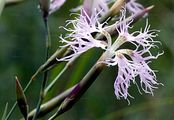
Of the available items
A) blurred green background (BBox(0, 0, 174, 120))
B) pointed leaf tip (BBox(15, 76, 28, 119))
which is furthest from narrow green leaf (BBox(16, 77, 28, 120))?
blurred green background (BBox(0, 0, 174, 120))

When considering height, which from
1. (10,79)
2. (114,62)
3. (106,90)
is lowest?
(106,90)

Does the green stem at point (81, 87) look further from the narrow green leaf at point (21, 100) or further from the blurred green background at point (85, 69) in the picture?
the blurred green background at point (85, 69)

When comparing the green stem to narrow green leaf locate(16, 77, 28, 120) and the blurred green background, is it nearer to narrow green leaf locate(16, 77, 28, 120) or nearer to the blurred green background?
narrow green leaf locate(16, 77, 28, 120)

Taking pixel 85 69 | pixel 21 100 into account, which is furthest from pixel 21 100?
pixel 85 69

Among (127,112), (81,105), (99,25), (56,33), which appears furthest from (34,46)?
(99,25)

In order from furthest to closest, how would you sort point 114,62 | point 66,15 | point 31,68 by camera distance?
point 66,15, point 31,68, point 114,62

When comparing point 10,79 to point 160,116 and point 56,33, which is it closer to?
point 56,33

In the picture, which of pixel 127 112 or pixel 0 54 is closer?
pixel 127 112

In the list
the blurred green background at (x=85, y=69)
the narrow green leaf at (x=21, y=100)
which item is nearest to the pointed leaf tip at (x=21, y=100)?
the narrow green leaf at (x=21, y=100)

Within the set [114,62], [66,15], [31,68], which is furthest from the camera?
[66,15]
